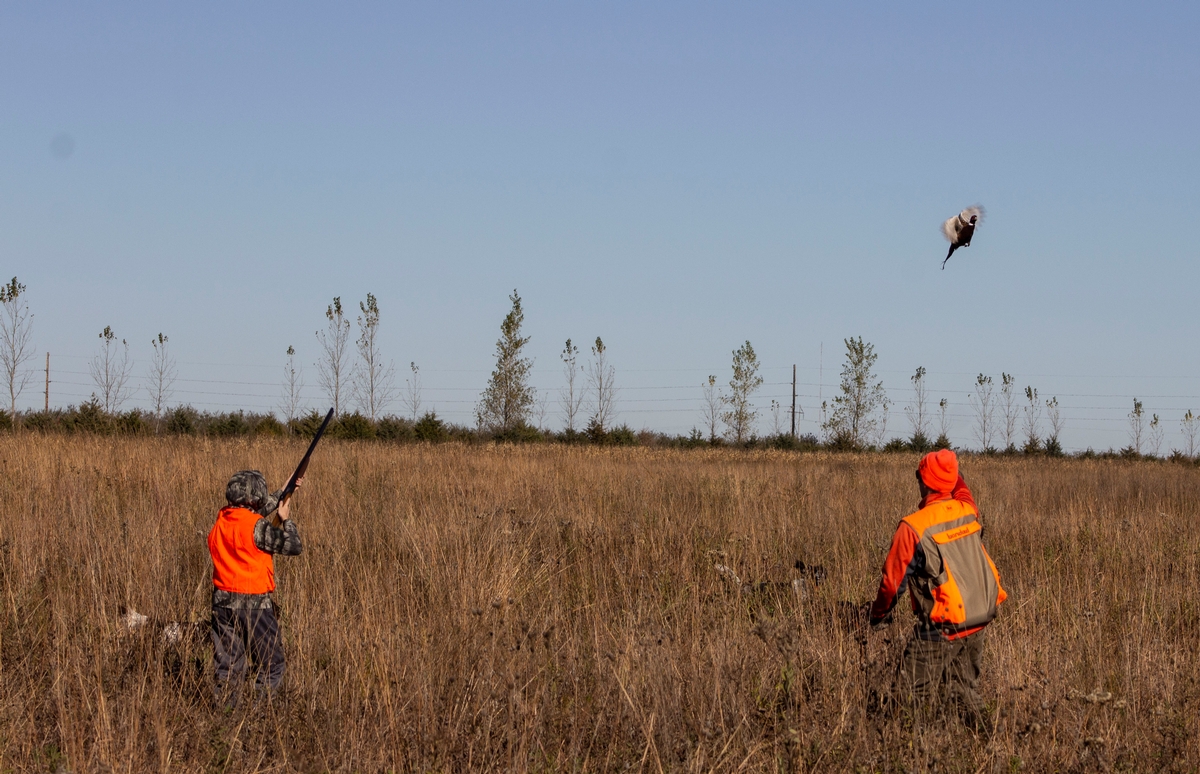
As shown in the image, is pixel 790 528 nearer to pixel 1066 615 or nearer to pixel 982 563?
pixel 1066 615

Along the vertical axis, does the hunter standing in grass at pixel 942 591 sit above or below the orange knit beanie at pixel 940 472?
below

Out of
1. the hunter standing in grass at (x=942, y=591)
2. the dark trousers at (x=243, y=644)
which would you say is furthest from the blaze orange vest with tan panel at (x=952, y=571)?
the dark trousers at (x=243, y=644)

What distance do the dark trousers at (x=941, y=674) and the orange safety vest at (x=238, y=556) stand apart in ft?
9.91

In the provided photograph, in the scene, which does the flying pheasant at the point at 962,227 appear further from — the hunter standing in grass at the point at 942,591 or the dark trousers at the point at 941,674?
the dark trousers at the point at 941,674

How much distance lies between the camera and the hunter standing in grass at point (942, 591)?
398 cm

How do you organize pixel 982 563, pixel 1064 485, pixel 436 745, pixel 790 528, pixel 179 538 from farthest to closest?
pixel 1064 485
pixel 790 528
pixel 179 538
pixel 982 563
pixel 436 745

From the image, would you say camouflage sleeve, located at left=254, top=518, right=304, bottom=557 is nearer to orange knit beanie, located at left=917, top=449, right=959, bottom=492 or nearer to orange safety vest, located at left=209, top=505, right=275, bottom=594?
orange safety vest, located at left=209, top=505, right=275, bottom=594

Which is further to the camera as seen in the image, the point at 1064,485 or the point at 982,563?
the point at 1064,485

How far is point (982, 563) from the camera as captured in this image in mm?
4117

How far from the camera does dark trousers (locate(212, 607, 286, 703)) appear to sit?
413cm

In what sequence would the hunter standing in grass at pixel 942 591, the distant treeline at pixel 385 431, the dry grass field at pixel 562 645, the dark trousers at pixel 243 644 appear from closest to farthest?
the dry grass field at pixel 562 645
the hunter standing in grass at pixel 942 591
the dark trousers at pixel 243 644
the distant treeline at pixel 385 431

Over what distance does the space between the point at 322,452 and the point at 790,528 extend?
8964 mm

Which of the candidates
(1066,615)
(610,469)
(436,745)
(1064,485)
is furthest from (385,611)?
(1064,485)

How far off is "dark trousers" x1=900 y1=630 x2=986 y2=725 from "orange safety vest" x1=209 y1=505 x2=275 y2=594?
3020mm
